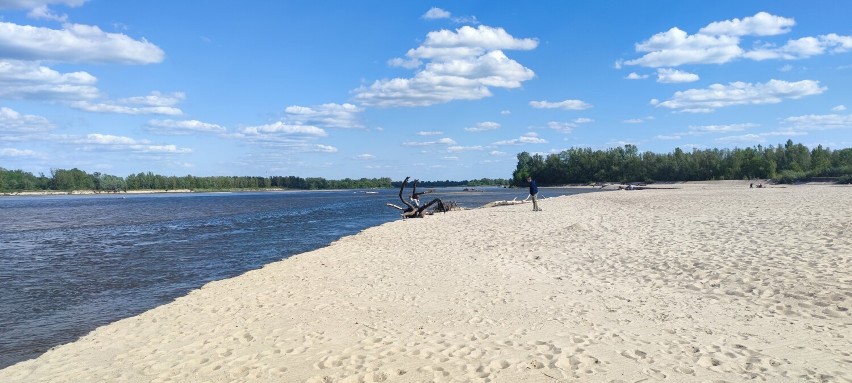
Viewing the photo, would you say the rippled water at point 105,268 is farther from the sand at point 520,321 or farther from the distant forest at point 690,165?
the distant forest at point 690,165

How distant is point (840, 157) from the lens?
312ft

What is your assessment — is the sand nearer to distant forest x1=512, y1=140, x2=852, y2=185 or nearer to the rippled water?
the rippled water

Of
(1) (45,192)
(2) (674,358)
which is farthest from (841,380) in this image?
(1) (45,192)

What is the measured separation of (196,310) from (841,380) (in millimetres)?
11003

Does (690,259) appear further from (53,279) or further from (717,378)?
(53,279)

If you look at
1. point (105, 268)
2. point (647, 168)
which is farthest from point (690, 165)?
point (105, 268)

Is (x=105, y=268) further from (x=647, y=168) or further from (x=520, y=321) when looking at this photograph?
(x=647, y=168)

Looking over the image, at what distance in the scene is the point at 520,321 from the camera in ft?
28.1

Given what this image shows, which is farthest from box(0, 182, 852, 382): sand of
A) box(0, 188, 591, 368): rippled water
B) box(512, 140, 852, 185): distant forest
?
box(512, 140, 852, 185): distant forest

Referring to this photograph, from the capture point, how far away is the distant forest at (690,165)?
92838mm

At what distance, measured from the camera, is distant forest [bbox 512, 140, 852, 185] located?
9284 cm

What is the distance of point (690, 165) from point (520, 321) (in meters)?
125

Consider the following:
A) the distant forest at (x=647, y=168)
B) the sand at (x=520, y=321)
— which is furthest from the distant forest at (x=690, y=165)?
the sand at (x=520, y=321)

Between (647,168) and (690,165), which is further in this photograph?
(647,168)
